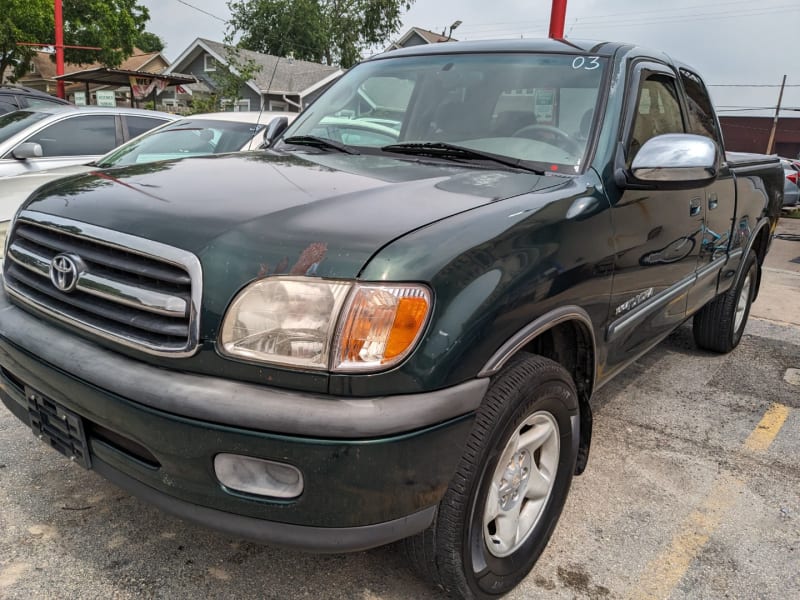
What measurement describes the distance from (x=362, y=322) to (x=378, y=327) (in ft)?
0.14

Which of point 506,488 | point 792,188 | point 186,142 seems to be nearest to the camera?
point 506,488

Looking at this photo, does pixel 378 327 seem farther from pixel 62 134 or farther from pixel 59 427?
pixel 62 134

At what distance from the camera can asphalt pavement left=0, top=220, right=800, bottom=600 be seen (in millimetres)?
2238

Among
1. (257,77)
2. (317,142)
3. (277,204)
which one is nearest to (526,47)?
(317,142)

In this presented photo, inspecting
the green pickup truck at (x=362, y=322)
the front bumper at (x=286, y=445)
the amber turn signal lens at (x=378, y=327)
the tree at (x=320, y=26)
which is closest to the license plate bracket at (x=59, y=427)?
the green pickup truck at (x=362, y=322)

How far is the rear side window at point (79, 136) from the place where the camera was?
703 cm

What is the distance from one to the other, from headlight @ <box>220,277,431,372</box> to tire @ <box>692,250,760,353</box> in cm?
356

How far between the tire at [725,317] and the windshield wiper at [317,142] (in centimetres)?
292

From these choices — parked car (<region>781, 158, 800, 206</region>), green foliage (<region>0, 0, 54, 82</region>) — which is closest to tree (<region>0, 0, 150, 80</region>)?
green foliage (<region>0, 0, 54, 82</region>)

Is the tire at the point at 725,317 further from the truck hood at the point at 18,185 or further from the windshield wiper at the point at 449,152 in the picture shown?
the truck hood at the point at 18,185

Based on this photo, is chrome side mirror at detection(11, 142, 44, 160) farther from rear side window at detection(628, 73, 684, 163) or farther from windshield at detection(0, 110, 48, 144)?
rear side window at detection(628, 73, 684, 163)

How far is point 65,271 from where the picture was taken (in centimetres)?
200

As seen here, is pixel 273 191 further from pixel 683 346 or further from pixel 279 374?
pixel 683 346

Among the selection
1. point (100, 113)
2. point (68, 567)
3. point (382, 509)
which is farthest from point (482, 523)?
point (100, 113)
